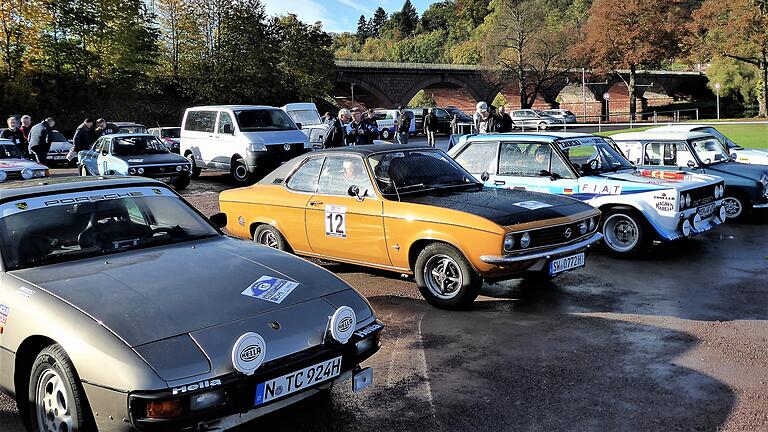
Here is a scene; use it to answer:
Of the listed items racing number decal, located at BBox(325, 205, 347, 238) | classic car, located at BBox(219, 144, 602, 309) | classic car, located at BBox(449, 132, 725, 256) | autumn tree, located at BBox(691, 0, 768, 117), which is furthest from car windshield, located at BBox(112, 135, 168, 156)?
autumn tree, located at BBox(691, 0, 768, 117)

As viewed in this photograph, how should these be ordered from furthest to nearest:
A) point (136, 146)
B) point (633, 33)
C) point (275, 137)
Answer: point (633, 33), point (275, 137), point (136, 146)

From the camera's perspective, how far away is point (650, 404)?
4.25 meters

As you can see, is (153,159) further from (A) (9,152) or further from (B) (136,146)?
(A) (9,152)

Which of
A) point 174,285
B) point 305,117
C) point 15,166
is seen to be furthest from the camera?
point 305,117

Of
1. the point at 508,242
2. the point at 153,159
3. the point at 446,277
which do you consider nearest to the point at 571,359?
the point at 508,242

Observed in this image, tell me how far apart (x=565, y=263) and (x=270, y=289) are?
11.7ft

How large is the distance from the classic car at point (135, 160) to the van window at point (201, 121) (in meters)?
1.56

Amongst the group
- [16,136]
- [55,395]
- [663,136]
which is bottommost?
[55,395]

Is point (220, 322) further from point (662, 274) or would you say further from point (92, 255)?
point (662, 274)

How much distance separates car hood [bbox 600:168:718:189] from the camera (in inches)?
331

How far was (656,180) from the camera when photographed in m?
8.65

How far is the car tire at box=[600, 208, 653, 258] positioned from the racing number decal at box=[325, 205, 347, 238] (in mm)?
3830

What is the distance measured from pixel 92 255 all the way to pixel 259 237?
4014 millimetres

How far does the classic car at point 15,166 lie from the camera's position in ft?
45.4
